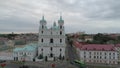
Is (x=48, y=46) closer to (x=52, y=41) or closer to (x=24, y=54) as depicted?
(x=52, y=41)

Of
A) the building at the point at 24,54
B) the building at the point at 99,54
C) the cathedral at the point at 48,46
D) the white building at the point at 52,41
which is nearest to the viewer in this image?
the building at the point at 99,54

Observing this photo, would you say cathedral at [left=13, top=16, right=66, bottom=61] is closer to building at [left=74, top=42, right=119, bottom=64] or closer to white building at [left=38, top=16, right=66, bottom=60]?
white building at [left=38, top=16, right=66, bottom=60]

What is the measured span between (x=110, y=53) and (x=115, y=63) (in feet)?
7.59

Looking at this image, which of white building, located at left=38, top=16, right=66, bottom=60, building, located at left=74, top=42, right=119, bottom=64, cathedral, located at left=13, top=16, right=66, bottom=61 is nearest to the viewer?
building, located at left=74, top=42, right=119, bottom=64

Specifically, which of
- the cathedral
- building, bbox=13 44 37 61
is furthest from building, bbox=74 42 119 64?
building, bbox=13 44 37 61

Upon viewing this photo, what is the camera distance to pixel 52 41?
57906 mm

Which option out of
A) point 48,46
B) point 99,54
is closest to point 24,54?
point 48,46

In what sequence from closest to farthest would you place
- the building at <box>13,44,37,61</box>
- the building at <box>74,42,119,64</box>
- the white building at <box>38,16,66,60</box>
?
the building at <box>74,42,119,64</box>, the building at <box>13,44,37,61</box>, the white building at <box>38,16,66,60</box>

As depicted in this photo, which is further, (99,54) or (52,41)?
(52,41)

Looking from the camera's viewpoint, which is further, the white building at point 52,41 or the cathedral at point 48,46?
the white building at point 52,41

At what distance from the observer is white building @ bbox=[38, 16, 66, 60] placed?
56.8 m

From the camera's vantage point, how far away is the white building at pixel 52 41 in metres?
56.8

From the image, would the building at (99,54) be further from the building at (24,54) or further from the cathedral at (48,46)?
the building at (24,54)

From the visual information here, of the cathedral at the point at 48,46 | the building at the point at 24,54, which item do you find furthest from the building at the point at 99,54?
the building at the point at 24,54
